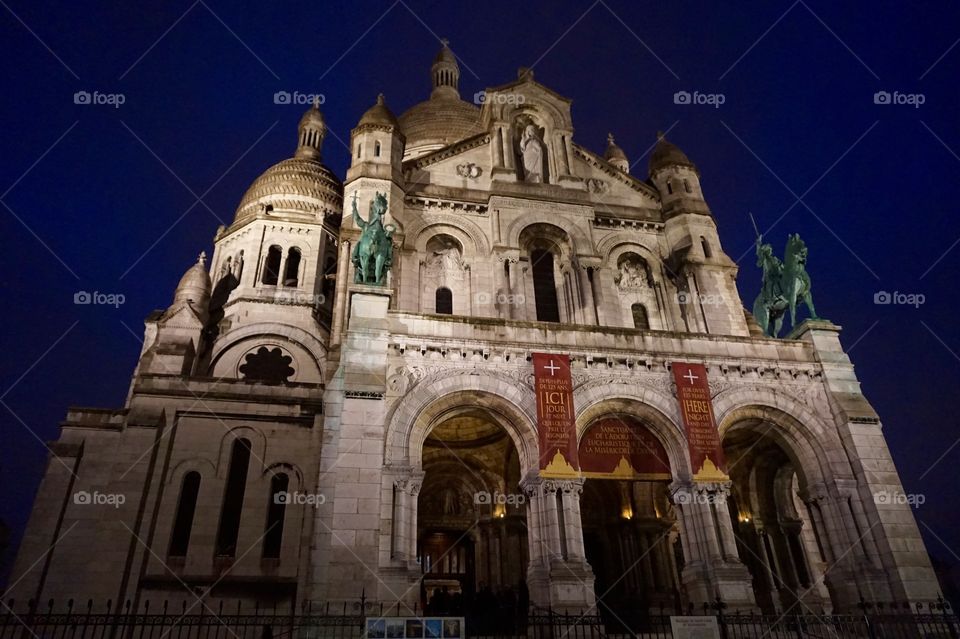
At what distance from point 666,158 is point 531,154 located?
6.78 metres

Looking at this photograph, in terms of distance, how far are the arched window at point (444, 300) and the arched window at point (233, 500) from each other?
8.79 meters

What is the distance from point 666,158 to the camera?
98.3 feet

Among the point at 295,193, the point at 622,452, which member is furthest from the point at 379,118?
the point at 622,452

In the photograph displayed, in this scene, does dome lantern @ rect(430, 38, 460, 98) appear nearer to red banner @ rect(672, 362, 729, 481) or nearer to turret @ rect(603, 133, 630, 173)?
turret @ rect(603, 133, 630, 173)

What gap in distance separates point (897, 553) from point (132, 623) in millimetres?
18439

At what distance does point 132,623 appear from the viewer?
40.2 feet

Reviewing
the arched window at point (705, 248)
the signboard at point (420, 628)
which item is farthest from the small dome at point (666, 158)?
the signboard at point (420, 628)

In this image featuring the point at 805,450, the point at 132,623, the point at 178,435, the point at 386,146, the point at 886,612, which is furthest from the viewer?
the point at 386,146

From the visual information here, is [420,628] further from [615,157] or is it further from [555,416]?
[615,157]

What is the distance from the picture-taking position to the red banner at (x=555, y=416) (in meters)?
16.6

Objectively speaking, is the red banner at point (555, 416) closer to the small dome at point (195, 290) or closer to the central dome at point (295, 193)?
the small dome at point (195, 290)

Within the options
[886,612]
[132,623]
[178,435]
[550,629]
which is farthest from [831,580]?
[178,435]

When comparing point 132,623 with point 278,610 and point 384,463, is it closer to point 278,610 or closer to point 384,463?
point 384,463

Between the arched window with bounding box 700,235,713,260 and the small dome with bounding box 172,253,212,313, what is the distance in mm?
23073
